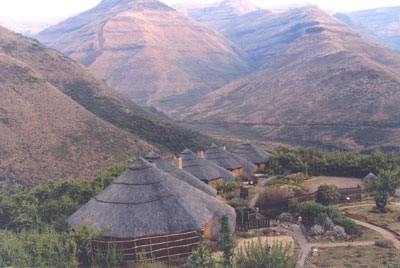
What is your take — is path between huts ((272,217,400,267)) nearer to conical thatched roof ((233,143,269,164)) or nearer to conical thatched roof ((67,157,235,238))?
conical thatched roof ((67,157,235,238))

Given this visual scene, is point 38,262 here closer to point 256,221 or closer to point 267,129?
point 256,221

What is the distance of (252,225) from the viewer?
64.8ft

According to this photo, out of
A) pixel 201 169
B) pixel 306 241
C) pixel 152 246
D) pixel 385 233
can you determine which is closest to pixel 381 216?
pixel 385 233

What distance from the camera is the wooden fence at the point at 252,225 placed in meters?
19.4

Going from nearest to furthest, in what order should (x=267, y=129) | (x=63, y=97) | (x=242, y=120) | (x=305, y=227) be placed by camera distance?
1. (x=305, y=227)
2. (x=63, y=97)
3. (x=267, y=129)
4. (x=242, y=120)

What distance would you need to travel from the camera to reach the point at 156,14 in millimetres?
195375

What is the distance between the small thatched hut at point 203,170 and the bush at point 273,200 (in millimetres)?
6545

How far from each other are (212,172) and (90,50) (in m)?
146

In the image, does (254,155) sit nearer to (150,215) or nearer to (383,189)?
(383,189)

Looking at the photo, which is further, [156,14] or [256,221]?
[156,14]

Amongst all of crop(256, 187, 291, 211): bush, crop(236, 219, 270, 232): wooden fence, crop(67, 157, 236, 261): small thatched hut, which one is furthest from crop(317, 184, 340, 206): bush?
crop(67, 157, 236, 261): small thatched hut

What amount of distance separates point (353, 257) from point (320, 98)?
69958 millimetres

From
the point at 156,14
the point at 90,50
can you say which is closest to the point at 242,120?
the point at 90,50

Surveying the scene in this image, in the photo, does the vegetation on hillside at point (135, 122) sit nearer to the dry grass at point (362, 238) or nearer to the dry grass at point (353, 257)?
the dry grass at point (362, 238)
